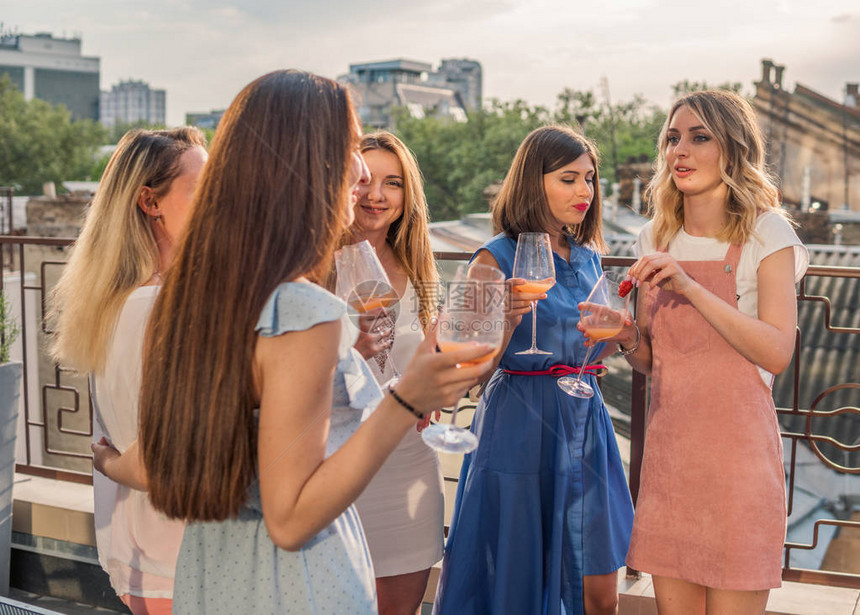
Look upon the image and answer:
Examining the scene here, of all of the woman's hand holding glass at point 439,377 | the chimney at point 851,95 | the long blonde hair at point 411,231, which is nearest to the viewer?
the woman's hand holding glass at point 439,377

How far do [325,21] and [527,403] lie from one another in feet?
4.50

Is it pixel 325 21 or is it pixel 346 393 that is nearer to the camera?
pixel 346 393

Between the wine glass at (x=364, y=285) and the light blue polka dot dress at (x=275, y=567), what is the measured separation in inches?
17.1

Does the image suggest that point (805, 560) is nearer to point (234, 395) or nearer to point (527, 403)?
point (527, 403)

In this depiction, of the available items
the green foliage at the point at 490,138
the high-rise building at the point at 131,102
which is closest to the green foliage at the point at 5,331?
the green foliage at the point at 490,138

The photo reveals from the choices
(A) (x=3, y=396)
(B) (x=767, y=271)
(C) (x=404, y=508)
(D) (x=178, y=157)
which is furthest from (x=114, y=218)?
(A) (x=3, y=396)

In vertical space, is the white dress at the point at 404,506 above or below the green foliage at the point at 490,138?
below

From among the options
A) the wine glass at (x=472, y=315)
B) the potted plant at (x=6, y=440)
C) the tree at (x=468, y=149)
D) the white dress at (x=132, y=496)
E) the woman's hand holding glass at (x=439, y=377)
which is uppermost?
the tree at (x=468, y=149)

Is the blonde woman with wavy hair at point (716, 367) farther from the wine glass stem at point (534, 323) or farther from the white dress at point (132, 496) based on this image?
the white dress at point (132, 496)

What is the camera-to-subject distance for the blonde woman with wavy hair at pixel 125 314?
5.55 ft

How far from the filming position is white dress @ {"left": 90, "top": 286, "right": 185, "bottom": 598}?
1.68 meters

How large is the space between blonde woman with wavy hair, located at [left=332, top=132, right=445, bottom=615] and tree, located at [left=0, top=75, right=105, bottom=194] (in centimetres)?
5591

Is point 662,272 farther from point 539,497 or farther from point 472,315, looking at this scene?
point 472,315

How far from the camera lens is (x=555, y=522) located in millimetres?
2234
